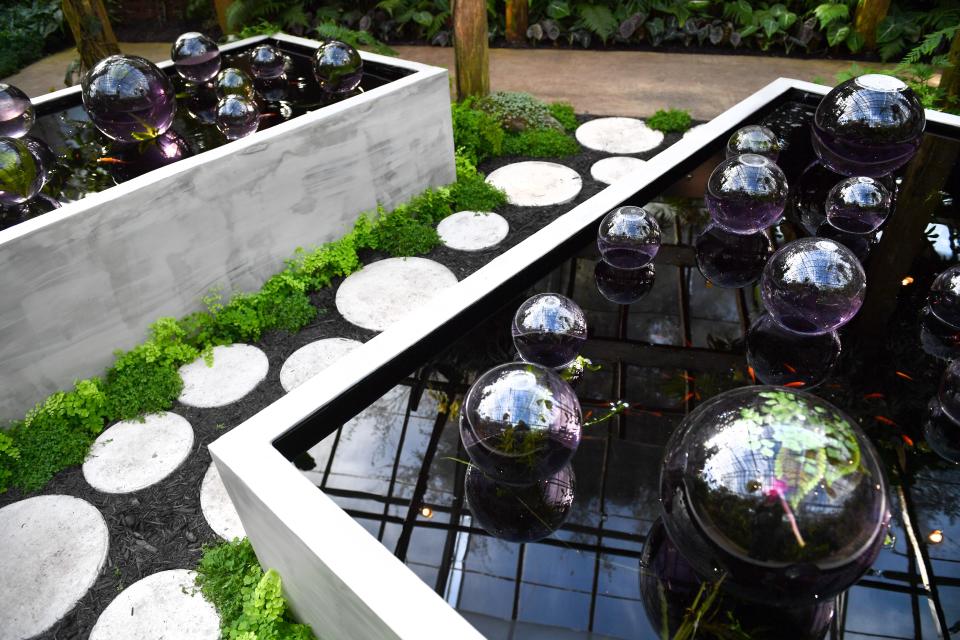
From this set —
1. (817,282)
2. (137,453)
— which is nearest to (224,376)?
(137,453)

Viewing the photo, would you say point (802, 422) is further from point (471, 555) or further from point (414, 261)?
point (414, 261)

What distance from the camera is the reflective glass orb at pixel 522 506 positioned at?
7.36 ft

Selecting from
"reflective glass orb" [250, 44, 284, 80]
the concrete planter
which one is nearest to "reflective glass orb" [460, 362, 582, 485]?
the concrete planter

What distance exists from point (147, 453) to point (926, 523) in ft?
11.9

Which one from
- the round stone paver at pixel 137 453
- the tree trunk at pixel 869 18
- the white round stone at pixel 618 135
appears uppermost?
the tree trunk at pixel 869 18

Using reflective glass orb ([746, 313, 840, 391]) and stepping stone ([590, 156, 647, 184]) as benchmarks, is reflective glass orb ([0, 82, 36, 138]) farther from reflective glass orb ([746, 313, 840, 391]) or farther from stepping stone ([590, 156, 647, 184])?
reflective glass orb ([746, 313, 840, 391])

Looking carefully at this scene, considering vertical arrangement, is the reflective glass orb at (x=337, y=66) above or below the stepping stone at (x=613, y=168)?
above

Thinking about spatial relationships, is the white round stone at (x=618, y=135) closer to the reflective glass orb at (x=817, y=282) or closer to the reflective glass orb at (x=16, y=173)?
the reflective glass orb at (x=817, y=282)

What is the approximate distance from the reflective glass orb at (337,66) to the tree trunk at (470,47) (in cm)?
171

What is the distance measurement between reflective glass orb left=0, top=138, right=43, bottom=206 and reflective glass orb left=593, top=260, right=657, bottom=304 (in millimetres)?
3312

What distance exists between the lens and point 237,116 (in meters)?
4.53

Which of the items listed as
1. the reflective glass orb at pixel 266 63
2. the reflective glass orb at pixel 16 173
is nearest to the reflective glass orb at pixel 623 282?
the reflective glass orb at pixel 16 173

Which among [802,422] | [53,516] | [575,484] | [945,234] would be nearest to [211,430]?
[53,516]

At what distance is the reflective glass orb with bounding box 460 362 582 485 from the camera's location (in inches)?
81.7
